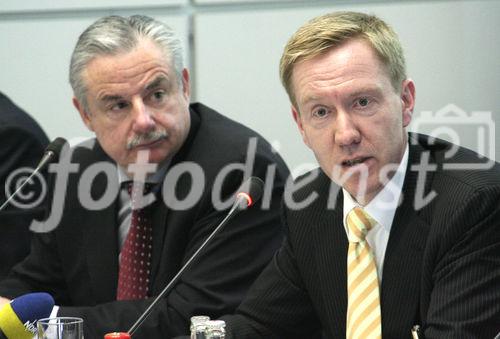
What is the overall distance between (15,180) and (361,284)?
159 centimetres

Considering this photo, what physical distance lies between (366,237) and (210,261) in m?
0.62

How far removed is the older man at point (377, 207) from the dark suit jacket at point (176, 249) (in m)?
0.32

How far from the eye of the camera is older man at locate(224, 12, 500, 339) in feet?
7.18

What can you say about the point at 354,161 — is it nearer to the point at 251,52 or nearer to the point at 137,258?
the point at 137,258

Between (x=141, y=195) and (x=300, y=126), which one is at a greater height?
(x=300, y=126)

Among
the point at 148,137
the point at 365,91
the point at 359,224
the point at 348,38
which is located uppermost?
the point at 348,38

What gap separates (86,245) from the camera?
3.13 meters

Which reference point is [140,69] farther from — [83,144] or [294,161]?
[294,161]

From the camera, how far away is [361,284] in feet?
7.70

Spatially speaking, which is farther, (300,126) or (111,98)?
(111,98)

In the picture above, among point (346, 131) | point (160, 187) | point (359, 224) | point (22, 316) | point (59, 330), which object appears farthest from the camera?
point (160, 187)

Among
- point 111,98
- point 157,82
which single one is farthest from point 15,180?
point 157,82

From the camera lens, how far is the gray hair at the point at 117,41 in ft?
9.71

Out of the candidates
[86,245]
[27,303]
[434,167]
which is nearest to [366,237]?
[434,167]
